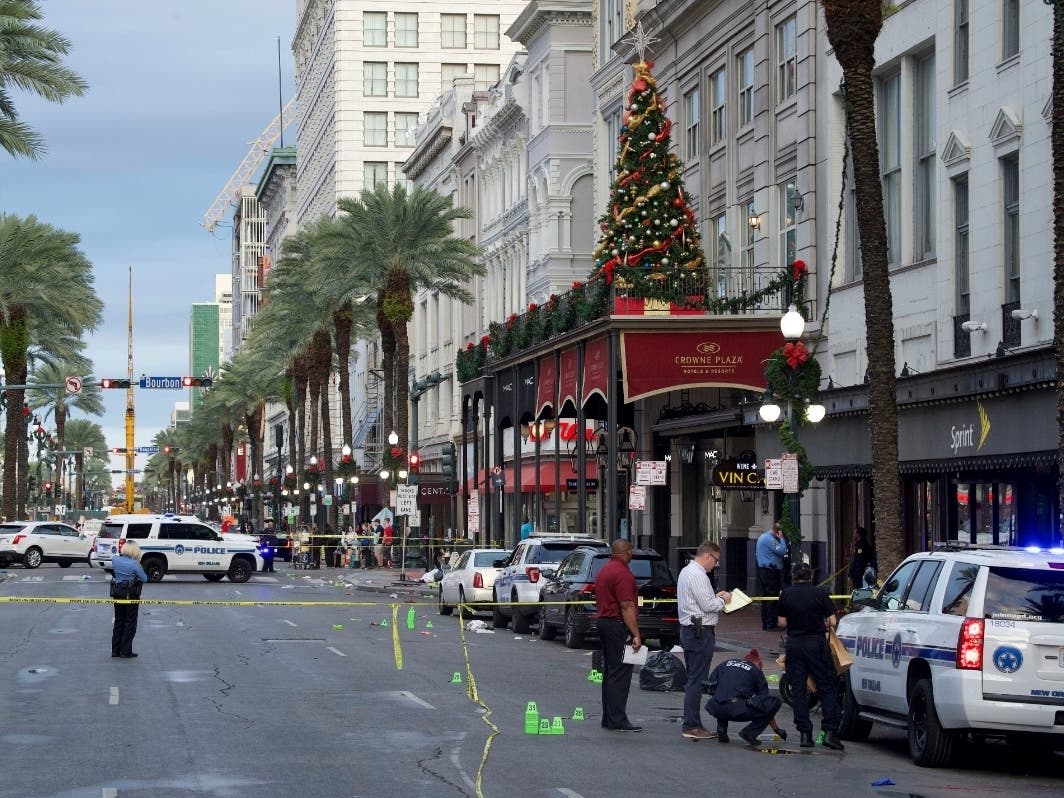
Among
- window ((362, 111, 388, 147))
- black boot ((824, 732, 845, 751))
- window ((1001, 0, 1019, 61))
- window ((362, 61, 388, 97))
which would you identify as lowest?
black boot ((824, 732, 845, 751))

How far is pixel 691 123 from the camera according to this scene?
4516 cm

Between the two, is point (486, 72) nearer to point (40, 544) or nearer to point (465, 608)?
point (40, 544)

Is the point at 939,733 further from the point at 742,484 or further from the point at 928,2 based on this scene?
the point at 742,484

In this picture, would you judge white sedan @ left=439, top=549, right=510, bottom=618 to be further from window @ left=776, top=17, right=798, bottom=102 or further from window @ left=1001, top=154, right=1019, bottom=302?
window @ left=1001, top=154, right=1019, bottom=302

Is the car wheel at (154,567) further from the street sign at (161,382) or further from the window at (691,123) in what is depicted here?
the street sign at (161,382)

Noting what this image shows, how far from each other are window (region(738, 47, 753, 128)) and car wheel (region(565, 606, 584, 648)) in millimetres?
15812

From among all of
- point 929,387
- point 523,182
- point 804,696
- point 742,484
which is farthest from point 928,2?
point 523,182

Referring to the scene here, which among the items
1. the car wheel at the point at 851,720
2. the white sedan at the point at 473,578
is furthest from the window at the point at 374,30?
the car wheel at the point at 851,720

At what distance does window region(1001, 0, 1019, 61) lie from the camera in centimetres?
2788

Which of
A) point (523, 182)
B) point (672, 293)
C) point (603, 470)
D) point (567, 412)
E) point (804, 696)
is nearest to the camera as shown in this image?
point (804, 696)

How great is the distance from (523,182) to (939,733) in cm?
5242

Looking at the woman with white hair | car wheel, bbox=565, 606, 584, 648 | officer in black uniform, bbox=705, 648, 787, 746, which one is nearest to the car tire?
car wheel, bbox=565, 606, 584, 648

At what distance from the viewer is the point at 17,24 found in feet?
142

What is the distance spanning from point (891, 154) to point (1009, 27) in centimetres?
524
